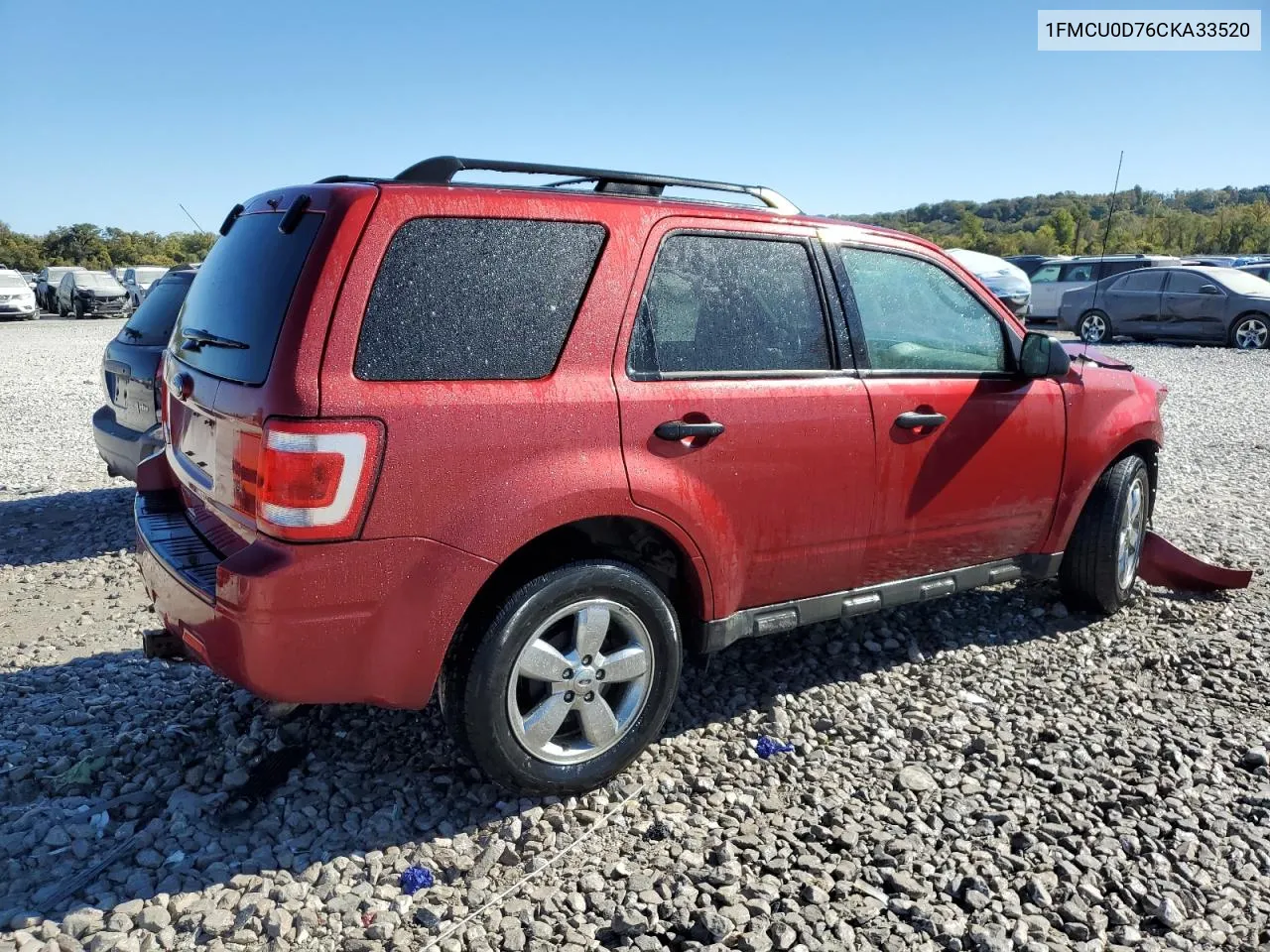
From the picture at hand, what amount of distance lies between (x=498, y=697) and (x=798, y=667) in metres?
1.76

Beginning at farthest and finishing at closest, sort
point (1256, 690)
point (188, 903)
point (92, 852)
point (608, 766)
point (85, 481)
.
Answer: point (85, 481) → point (1256, 690) → point (608, 766) → point (92, 852) → point (188, 903)

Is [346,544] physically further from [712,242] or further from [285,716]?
[712,242]

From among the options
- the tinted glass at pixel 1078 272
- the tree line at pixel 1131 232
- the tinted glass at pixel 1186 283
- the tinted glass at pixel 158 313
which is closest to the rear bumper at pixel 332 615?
the tinted glass at pixel 158 313

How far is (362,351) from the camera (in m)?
2.79

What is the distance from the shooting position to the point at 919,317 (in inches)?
163

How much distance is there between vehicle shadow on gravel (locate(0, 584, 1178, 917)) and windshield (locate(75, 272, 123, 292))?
33312mm

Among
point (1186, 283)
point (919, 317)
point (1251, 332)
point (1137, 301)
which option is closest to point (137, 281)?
point (1137, 301)

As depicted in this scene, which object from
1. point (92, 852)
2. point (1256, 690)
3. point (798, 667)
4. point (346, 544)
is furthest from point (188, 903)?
point (1256, 690)

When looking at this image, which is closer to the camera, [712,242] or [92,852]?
[92,852]

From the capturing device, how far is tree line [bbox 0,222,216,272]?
68.1 m

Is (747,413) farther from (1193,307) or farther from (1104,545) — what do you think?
(1193,307)

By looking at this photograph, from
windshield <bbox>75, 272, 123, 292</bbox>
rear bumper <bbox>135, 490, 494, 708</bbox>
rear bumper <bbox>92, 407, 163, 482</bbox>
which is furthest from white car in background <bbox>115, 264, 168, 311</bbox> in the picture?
rear bumper <bbox>135, 490, 494, 708</bbox>

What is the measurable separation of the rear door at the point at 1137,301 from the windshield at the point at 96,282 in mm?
29744

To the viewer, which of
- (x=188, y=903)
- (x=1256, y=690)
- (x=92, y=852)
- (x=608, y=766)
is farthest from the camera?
(x=1256, y=690)
